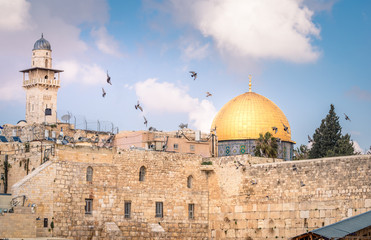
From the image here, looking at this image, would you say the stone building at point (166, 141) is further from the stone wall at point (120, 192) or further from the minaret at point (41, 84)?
the minaret at point (41, 84)

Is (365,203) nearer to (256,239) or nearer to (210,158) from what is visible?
(256,239)

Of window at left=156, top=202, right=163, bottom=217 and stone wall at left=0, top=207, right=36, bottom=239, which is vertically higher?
window at left=156, top=202, right=163, bottom=217

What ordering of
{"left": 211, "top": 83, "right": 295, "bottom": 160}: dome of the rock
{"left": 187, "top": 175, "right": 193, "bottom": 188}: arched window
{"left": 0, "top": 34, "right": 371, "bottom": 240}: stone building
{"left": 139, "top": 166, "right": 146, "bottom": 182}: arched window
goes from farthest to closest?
{"left": 211, "top": 83, "right": 295, "bottom": 160}: dome of the rock
{"left": 187, "top": 175, "right": 193, "bottom": 188}: arched window
{"left": 139, "top": 166, "right": 146, "bottom": 182}: arched window
{"left": 0, "top": 34, "right": 371, "bottom": 240}: stone building

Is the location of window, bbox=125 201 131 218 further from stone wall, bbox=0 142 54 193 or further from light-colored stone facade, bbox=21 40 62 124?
light-colored stone facade, bbox=21 40 62 124

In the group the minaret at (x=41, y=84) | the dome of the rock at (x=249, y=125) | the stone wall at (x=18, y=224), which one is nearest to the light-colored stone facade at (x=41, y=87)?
the minaret at (x=41, y=84)

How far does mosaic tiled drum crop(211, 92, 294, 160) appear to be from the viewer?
4947cm

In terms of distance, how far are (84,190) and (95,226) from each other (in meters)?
1.75

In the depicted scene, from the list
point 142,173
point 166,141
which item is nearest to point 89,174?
point 142,173

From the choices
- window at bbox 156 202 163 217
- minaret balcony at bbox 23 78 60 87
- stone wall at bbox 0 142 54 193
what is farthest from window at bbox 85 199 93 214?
minaret balcony at bbox 23 78 60 87

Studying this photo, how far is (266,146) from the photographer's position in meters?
45.8

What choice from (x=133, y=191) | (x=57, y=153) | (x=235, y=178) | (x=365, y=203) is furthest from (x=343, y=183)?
(x=57, y=153)

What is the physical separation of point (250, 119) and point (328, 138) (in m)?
5.20

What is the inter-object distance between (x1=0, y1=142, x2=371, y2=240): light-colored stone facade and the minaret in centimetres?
1254

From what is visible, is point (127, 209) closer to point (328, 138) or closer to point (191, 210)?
point (191, 210)
